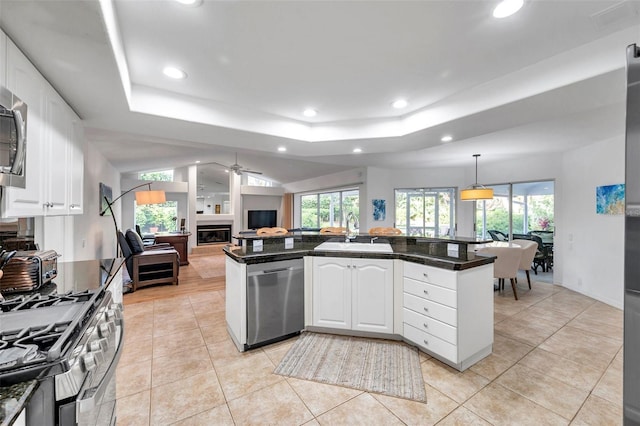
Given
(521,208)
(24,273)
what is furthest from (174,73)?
(521,208)

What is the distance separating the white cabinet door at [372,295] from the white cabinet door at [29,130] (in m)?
2.40

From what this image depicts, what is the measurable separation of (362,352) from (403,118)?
2.69 metres

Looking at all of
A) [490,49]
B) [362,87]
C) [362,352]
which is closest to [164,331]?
[362,352]

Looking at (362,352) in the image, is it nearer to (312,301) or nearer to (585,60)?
(312,301)

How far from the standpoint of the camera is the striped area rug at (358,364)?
2.00 m

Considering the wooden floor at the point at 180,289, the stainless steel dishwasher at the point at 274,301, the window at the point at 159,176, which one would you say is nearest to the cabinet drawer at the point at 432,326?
the stainless steel dishwasher at the point at 274,301

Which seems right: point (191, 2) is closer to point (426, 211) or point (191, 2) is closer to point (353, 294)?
point (353, 294)

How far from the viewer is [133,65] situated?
6.87 feet

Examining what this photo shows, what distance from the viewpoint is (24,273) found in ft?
5.20

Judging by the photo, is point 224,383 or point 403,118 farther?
point 403,118

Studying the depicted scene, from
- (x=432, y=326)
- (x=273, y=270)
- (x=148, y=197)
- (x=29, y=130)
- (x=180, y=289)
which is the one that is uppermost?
(x=29, y=130)

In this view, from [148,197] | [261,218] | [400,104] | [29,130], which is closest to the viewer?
[29,130]

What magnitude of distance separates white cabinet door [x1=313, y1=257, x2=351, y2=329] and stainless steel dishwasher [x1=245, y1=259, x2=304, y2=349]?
0.16 metres

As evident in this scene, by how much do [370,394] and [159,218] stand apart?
29.0 feet
